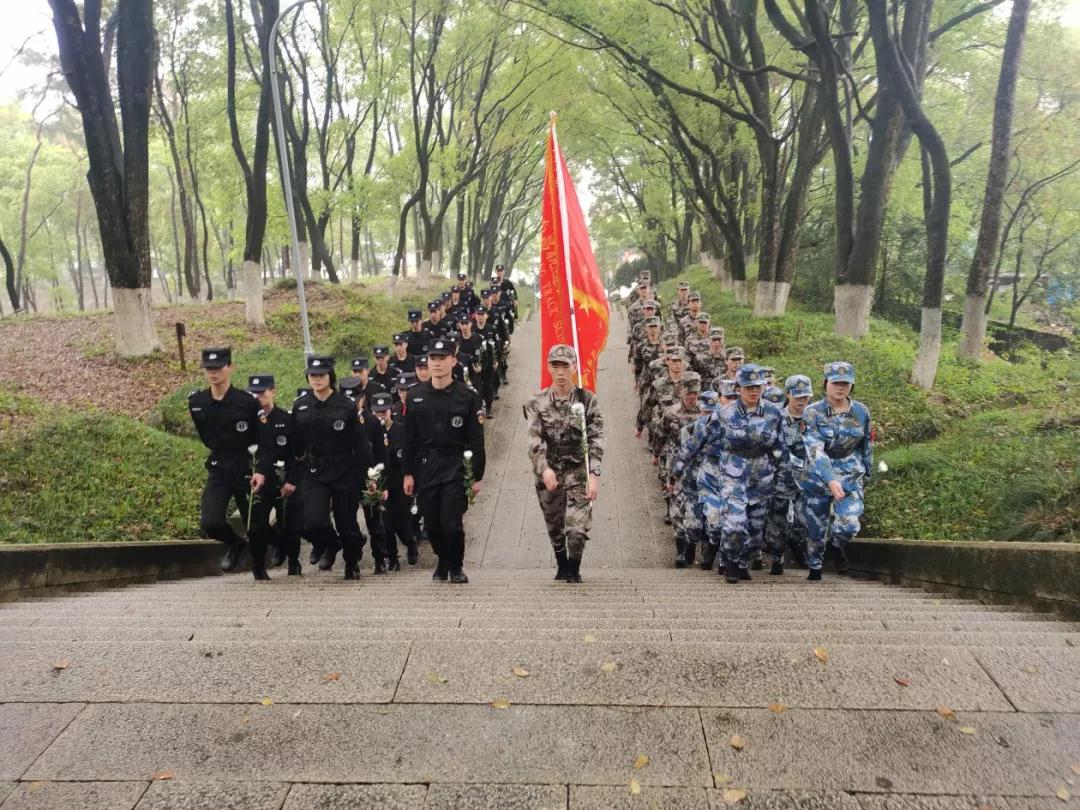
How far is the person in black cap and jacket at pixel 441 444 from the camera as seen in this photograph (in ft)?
19.5

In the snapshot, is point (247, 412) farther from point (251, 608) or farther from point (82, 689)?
point (82, 689)

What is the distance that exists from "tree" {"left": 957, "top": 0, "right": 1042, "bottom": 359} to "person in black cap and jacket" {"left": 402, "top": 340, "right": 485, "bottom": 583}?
10005mm

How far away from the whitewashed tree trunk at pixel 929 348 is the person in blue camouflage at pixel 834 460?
5253 millimetres

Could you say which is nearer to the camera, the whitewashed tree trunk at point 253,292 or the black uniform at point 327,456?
the black uniform at point 327,456

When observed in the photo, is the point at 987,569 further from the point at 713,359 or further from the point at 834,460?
the point at 713,359

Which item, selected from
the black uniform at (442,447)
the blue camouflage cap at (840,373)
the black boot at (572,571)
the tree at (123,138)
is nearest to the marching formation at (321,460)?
the black uniform at (442,447)

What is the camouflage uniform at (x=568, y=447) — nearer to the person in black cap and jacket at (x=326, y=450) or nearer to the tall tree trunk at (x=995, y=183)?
the person in black cap and jacket at (x=326, y=450)

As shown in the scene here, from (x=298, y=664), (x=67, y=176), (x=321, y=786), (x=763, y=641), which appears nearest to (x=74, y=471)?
(x=298, y=664)

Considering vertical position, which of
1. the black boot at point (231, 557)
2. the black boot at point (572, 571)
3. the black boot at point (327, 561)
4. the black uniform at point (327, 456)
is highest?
the black uniform at point (327, 456)

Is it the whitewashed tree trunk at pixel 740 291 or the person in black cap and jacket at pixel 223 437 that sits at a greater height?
the whitewashed tree trunk at pixel 740 291

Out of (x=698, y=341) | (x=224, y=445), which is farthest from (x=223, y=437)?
(x=698, y=341)

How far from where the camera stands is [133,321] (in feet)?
41.9

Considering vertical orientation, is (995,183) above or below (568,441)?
above

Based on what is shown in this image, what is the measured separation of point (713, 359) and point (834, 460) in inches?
169
